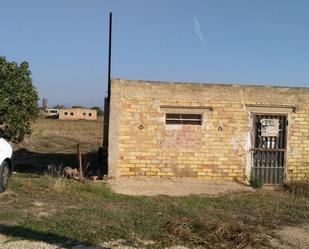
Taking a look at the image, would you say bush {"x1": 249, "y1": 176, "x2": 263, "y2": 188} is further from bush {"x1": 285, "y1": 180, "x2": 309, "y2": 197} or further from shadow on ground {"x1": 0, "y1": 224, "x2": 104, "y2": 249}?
shadow on ground {"x1": 0, "y1": 224, "x2": 104, "y2": 249}

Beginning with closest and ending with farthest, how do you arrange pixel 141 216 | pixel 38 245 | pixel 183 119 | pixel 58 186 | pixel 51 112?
1. pixel 38 245
2. pixel 141 216
3. pixel 58 186
4. pixel 183 119
5. pixel 51 112

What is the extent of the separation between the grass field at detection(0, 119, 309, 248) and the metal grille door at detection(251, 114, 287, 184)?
936 millimetres

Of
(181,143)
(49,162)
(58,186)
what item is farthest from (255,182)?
(49,162)

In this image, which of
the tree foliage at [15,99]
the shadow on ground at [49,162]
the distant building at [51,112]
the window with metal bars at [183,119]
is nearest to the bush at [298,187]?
the window with metal bars at [183,119]

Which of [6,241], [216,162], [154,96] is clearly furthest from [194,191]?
[6,241]

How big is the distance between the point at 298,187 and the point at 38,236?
826 centimetres

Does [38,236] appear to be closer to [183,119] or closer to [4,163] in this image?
[4,163]

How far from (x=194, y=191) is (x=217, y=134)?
2140 millimetres

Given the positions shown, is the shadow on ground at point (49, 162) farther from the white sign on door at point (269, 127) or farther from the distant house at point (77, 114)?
the distant house at point (77, 114)

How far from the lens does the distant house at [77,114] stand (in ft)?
277

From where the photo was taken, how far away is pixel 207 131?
13.7m

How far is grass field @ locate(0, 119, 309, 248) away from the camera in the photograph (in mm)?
7332

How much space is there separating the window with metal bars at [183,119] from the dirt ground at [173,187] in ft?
4.98

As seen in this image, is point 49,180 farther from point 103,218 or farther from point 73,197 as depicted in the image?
point 103,218
